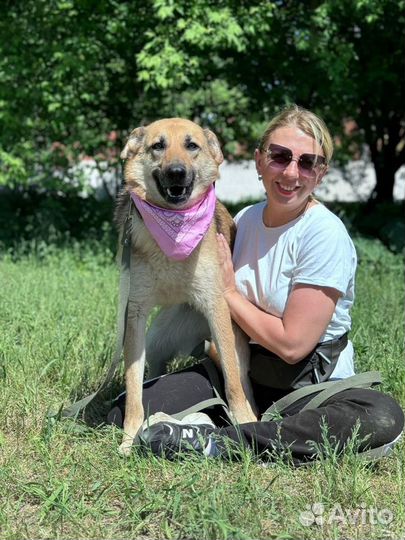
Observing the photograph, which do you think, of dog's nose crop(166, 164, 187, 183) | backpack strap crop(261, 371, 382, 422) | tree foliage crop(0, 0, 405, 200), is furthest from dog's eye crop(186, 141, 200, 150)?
tree foliage crop(0, 0, 405, 200)

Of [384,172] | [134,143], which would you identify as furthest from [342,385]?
[384,172]

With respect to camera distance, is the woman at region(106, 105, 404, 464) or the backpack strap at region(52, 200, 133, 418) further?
the backpack strap at region(52, 200, 133, 418)

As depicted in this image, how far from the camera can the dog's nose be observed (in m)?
3.27

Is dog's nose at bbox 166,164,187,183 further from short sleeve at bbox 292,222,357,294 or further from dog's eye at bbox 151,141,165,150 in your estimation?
short sleeve at bbox 292,222,357,294

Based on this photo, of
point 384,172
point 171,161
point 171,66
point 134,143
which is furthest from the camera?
point 384,172

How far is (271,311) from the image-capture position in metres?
3.29

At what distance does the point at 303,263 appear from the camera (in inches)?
125

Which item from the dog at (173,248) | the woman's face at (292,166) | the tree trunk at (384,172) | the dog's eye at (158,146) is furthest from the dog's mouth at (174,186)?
the tree trunk at (384,172)

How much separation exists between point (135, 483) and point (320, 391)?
0.99 metres

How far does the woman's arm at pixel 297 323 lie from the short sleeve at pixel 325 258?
0.15 ft

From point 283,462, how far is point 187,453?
0.42 metres

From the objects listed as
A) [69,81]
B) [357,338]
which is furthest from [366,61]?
[357,338]

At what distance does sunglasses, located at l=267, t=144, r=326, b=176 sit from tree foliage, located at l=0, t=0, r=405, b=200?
497 centimetres

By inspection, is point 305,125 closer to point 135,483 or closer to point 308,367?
point 308,367
